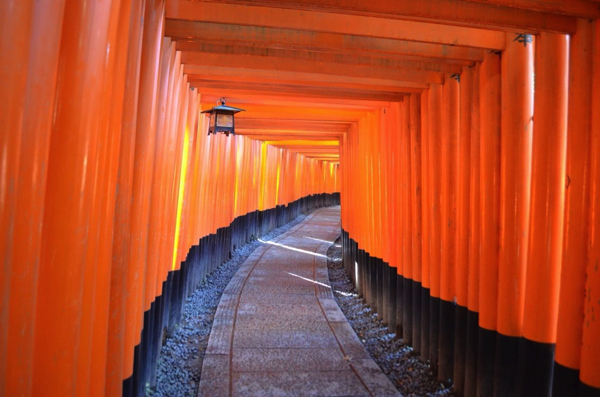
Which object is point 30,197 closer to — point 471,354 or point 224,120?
point 471,354

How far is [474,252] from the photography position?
3.75 meters

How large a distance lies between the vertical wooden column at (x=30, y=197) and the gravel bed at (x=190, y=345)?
2880 millimetres

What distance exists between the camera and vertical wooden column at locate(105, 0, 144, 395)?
213 centimetres

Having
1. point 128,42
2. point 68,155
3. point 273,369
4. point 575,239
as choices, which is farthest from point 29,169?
point 273,369

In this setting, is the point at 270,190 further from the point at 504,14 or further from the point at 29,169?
the point at 29,169

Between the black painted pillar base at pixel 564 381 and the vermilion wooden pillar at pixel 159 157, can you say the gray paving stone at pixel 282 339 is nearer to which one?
the vermilion wooden pillar at pixel 159 157

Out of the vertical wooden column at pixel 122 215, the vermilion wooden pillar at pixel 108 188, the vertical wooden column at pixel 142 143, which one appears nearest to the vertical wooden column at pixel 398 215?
the vertical wooden column at pixel 142 143

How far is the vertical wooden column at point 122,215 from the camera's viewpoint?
6.98 ft

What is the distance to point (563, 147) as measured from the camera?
2.84 m

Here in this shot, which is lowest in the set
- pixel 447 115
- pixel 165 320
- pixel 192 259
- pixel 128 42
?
pixel 165 320

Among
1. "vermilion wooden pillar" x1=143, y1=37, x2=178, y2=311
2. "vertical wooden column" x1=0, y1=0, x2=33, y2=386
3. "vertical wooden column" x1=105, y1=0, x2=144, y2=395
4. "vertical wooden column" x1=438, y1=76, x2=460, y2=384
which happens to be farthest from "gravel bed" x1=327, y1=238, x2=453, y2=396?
"vertical wooden column" x1=0, y1=0, x2=33, y2=386

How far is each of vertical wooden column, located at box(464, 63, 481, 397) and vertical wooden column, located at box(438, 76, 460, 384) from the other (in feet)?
1.44

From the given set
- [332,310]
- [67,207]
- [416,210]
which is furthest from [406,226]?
[67,207]

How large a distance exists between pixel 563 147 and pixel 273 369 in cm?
344
